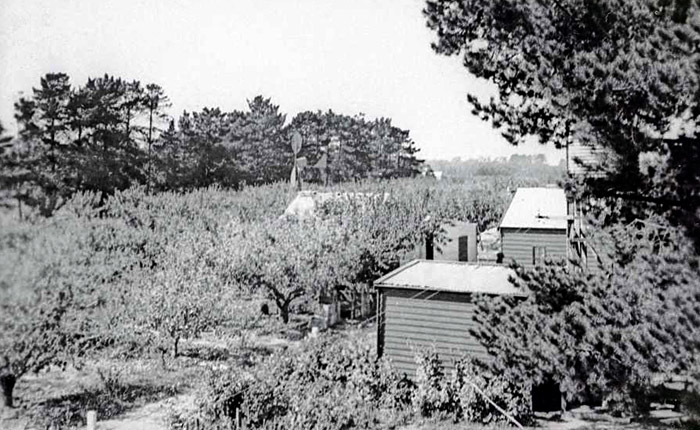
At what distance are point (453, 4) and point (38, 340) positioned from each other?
262 inches

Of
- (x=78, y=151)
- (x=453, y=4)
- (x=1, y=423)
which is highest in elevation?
(x=453, y=4)

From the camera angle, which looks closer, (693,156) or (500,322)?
(693,156)

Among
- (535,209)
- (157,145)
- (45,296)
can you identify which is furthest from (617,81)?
(157,145)

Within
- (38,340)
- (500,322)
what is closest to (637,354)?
(500,322)

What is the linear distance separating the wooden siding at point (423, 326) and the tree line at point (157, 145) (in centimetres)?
612

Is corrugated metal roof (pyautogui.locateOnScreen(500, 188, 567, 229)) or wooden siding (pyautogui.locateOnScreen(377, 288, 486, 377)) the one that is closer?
wooden siding (pyautogui.locateOnScreen(377, 288, 486, 377))

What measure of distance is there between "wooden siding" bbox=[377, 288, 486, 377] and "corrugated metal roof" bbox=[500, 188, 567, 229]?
6.61 m

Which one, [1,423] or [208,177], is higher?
[208,177]

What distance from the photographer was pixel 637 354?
221 inches

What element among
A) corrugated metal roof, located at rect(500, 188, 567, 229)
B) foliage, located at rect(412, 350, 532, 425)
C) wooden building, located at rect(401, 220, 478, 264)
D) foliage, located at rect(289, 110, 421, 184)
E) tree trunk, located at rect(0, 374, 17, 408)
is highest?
foliage, located at rect(289, 110, 421, 184)

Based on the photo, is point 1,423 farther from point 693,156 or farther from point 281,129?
point 281,129

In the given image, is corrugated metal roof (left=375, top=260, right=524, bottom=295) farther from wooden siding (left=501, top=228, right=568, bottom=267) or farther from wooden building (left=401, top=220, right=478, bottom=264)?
wooden building (left=401, top=220, right=478, bottom=264)

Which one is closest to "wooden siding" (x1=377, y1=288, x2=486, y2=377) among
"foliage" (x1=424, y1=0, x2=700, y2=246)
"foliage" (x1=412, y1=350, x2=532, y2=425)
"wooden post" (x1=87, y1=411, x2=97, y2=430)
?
"foliage" (x1=412, y1=350, x2=532, y2=425)

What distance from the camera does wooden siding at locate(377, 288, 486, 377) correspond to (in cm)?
1055
